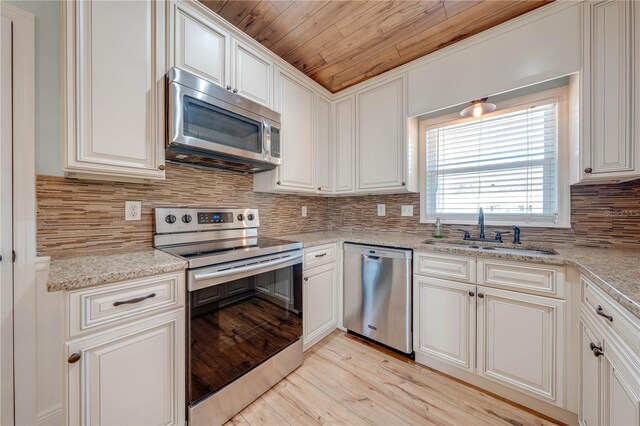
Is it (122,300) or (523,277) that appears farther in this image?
(523,277)

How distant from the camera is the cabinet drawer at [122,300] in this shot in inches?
34.7

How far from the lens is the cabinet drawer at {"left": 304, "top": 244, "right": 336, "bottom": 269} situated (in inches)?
73.9

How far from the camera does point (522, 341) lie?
1397 millimetres

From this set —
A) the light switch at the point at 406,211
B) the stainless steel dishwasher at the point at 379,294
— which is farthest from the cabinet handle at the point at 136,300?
the light switch at the point at 406,211

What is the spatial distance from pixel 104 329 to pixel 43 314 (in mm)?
614

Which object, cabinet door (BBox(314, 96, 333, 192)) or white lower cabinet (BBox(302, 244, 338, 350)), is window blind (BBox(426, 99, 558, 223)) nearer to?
cabinet door (BBox(314, 96, 333, 192))

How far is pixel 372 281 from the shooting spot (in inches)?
78.3

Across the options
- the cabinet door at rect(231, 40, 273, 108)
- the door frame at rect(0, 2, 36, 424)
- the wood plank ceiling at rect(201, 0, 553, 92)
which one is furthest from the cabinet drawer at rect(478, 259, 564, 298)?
the door frame at rect(0, 2, 36, 424)

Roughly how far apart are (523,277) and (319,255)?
1337mm

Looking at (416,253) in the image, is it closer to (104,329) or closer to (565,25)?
(565,25)

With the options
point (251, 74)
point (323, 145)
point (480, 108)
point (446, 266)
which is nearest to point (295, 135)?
point (323, 145)

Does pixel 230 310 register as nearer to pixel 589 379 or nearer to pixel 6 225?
pixel 6 225

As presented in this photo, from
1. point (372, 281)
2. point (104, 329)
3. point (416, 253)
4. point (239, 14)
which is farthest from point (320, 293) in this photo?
point (239, 14)

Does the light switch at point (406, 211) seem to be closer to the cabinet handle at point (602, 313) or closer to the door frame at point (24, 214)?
the cabinet handle at point (602, 313)
